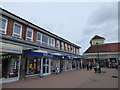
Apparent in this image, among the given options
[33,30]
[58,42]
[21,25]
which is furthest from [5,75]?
[58,42]

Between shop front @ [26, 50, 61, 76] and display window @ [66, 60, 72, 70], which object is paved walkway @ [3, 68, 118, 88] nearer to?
shop front @ [26, 50, 61, 76]

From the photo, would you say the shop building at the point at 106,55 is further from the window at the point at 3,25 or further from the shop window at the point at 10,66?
the window at the point at 3,25

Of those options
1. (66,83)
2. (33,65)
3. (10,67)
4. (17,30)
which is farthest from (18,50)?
(66,83)

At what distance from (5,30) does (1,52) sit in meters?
2.37

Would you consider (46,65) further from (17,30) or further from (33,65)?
(17,30)

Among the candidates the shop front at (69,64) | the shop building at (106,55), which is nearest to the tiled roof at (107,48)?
the shop building at (106,55)

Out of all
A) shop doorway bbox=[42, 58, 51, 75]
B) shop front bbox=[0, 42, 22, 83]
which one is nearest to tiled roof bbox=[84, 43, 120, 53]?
shop doorway bbox=[42, 58, 51, 75]

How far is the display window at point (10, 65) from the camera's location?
9.03 meters

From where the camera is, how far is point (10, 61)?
9.56m

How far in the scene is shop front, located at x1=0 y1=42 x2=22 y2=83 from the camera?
28.5 feet

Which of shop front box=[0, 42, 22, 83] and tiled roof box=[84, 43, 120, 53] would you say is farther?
tiled roof box=[84, 43, 120, 53]

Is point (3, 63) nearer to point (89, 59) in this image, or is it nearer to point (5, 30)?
point (5, 30)

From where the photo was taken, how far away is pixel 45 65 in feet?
45.6

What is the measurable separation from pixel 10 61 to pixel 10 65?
1.16 ft
